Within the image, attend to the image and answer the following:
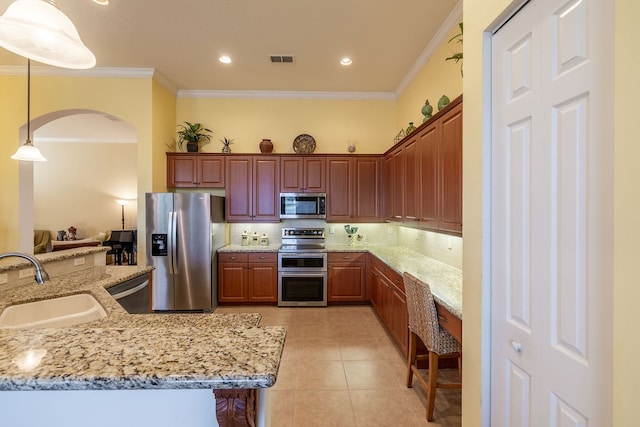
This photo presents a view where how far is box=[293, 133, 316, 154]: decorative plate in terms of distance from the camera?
4.89m

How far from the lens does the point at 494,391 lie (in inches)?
53.6

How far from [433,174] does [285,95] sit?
124 inches

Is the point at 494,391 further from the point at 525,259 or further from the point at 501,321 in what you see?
the point at 525,259

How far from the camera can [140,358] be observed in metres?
0.75

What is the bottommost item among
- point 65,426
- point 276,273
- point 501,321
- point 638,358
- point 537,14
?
point 276,273

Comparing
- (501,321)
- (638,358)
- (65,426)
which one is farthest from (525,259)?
(65,426)

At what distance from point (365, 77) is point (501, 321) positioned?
12.7ft

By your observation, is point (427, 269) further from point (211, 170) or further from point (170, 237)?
point (211, 170)

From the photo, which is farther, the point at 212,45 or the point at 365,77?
the point at 365,77

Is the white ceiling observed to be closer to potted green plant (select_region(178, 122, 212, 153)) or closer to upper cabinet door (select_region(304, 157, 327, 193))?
potted green plant (select_region(178, 122, 212, 153))

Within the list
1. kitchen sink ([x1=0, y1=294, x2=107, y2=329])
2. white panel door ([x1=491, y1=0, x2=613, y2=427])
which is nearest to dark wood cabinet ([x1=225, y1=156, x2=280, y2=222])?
kitchen sink ([x1=0, y1=294, x2=107, y2=329])

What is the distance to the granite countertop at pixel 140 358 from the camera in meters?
0.67

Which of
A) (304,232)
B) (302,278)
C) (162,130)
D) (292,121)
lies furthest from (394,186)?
(162,130)

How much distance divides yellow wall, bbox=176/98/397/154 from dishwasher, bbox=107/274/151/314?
2.95m
